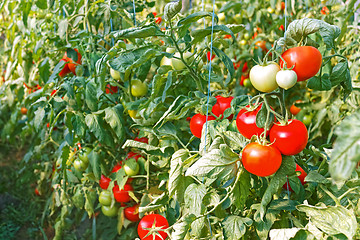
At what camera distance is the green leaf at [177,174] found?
80 centimetres

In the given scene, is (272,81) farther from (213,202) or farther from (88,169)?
(88,169)

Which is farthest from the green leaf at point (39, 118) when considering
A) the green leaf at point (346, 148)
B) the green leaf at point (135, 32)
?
the green leaf at point (346, 148)

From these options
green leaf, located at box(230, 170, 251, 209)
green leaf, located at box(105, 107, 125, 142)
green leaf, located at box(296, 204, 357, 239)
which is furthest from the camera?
green leaf, located at box(105, 107, 125, 142)

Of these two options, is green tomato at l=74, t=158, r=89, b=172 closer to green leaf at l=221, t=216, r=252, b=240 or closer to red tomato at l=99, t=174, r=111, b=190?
red tomato at l=99, t=174, r=111, b=190

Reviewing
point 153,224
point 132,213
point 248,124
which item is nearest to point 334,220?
point 248,124

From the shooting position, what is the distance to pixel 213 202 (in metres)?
0.77

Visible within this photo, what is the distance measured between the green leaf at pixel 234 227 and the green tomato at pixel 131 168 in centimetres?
44

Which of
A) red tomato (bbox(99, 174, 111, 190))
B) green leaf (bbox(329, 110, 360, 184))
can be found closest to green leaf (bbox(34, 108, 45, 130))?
red tomato (bbox(99, 174, 111, 190))

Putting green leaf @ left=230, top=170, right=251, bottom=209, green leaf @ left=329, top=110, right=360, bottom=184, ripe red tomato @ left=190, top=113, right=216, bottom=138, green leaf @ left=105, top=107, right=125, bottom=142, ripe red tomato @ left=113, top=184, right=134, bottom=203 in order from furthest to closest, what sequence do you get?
ripe red tomato @ left=113, top=184, right=134, bottom=203 < green leaf @ left=105, top=107, right=125, bottom=142 < ripe red tomato @ left=190, top=113, right=216, bottom=138 < green leaf @ left=230, top=170, right=251, bottom=209 < green leaf @ left=329, top=110, right=360, bottom=184

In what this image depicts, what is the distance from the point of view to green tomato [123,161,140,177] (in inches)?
43.9

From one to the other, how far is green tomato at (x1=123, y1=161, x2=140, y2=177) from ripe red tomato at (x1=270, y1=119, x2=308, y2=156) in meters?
0.56

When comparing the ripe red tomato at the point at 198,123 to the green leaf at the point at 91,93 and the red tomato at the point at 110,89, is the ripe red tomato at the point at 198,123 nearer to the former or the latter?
the green leaf at the point at 91,93

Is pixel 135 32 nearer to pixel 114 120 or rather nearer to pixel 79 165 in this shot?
pixel 114 120

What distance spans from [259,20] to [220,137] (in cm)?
132
